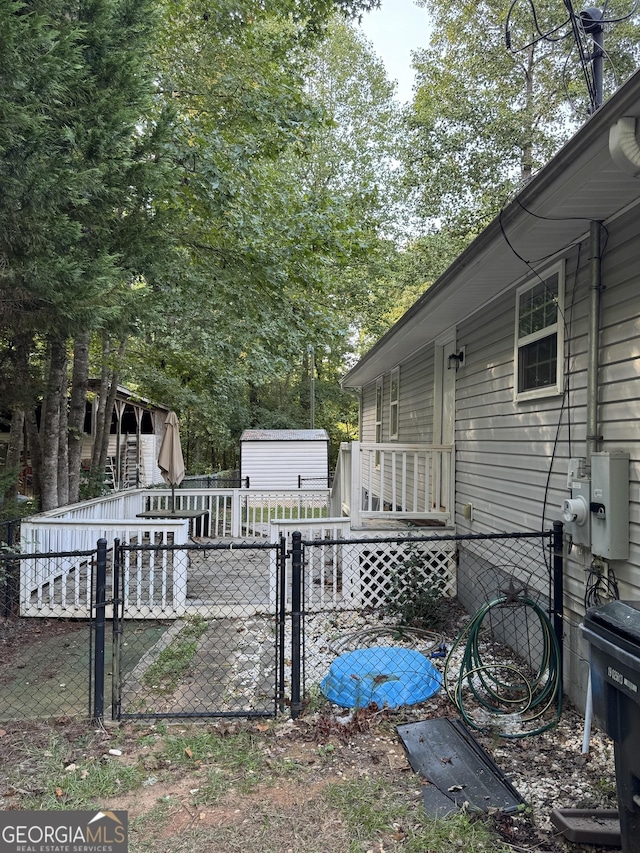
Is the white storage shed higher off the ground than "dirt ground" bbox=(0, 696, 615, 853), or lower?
higher

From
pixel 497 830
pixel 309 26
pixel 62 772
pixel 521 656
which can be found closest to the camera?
pixel 497 830

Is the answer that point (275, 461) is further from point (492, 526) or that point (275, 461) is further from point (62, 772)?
point (62, 772)

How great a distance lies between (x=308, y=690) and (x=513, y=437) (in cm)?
280

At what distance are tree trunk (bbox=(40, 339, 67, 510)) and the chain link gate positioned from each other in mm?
1546

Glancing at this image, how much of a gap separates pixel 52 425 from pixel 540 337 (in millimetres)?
6043

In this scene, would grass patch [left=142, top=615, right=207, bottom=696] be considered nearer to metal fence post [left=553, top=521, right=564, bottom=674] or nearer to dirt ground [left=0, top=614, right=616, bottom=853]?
dirt ground [left=0, top=614, right=616, bottom=853]

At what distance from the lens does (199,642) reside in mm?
5176

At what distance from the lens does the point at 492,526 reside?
5500 millimetres

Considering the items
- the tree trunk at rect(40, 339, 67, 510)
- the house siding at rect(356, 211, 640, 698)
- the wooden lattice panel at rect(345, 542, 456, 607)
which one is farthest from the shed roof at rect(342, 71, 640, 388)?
the tree trunk at rect(40, 339, 67, 510)

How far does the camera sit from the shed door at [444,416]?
689 centimetres

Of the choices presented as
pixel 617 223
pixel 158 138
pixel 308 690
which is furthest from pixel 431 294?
pixel 308 690

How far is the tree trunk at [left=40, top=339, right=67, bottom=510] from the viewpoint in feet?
23.1

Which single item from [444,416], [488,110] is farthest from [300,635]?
[488,110]

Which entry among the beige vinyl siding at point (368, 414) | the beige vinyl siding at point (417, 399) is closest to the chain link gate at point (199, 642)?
the beige vinyl siding at point (417, 399)
